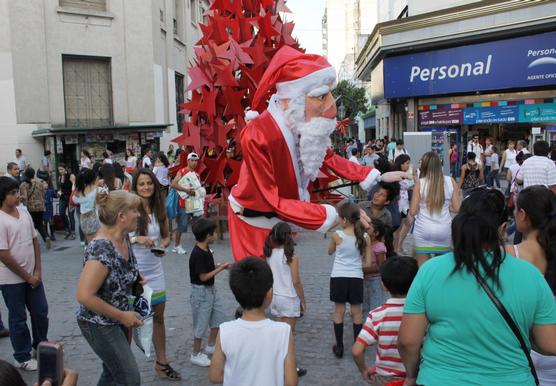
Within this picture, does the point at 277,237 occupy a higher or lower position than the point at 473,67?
lower

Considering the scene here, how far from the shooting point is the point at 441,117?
19734 mm

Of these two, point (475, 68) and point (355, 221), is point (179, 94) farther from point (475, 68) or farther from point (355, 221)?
point (355, 221)

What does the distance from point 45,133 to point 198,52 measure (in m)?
10.6

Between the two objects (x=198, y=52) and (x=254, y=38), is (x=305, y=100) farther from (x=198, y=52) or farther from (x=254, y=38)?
(x=198, y=52)

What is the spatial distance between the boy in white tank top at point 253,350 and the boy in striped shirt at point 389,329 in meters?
0.55

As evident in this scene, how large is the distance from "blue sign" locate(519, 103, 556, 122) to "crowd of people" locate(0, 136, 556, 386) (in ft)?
47.1

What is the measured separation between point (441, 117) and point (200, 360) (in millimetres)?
17417

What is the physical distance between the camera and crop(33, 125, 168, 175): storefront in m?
16.1


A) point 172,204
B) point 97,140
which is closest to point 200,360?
point 172,204

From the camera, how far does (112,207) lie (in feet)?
10.00

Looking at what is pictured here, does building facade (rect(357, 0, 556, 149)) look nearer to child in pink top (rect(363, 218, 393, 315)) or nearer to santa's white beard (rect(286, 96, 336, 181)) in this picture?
child in pink top (rect(363, 218, 393, 315))

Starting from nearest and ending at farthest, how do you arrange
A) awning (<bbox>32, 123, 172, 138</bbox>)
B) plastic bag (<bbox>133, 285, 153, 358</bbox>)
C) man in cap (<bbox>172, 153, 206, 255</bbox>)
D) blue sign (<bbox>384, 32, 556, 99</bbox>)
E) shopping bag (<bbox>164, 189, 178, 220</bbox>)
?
plastic bag (<bbox>133, 285, 153, 358</bbox>) < man in cap (<bbox>172, 153, 206, 255</bbox>) < shopping bag (<bbox>164, 189, 178, 220</bbox>) < awning (<bbox>32, 123, 172, 138</bbox>) < blue sign (<bbox>384, 32, 556, 99</bbox>)

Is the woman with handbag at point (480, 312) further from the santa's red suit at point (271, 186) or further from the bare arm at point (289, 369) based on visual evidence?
the santa's red suit at point (271, 186)

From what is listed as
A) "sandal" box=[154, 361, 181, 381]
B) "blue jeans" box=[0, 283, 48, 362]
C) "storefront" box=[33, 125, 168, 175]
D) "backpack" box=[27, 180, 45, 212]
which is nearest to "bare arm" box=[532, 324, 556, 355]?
"sandal" box=[154, 361, 181, 381]
